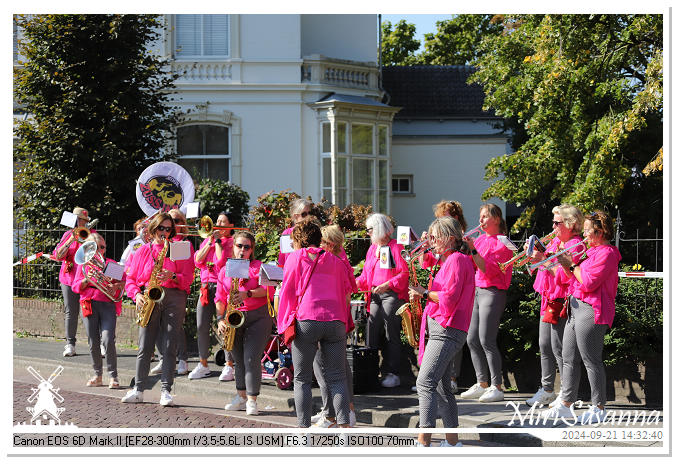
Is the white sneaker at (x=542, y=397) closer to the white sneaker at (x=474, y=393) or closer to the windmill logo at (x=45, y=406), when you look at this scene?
the white sneaker at (x=474, y=393)

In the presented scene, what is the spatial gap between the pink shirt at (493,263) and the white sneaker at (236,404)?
261 centimetres

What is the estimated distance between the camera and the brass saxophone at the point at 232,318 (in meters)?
8.12

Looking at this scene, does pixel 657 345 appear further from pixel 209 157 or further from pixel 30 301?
pixel 209 157

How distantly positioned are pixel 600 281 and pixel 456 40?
26.9 meters

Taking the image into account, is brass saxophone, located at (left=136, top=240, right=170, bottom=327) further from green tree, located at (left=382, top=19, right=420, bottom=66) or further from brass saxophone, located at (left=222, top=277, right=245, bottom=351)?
green tree, located at (left=382, top=19, right=420, bottom=66)

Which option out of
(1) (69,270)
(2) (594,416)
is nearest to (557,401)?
(2) (594,416)

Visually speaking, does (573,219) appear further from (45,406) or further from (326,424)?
(45,406)

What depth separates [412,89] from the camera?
2617 cm

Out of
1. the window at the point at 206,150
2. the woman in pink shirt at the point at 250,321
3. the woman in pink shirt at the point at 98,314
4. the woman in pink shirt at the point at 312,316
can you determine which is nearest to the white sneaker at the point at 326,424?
the woman in pink shirt at the point at 312,316

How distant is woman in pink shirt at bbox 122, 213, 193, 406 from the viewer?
864 centimetres

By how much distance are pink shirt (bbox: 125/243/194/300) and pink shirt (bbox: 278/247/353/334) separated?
2.06 meters

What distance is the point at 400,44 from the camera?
37656mm

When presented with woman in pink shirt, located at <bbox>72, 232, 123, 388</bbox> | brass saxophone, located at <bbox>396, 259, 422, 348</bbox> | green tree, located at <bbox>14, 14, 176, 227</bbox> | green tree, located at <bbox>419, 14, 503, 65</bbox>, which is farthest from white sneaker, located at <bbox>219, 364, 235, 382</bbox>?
green tree, located at <bbox>419, 14, 503, 65</bbox>
